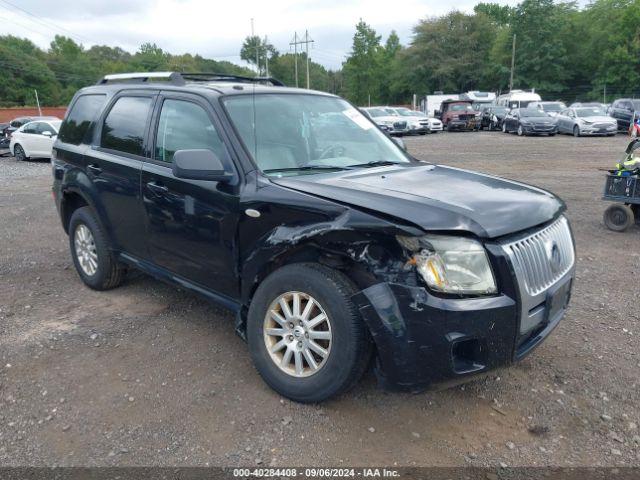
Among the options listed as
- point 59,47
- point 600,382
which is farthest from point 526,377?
point 59,47

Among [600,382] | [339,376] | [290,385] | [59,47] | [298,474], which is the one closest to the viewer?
[298,474]

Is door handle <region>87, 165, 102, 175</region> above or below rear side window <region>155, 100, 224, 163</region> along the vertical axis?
below

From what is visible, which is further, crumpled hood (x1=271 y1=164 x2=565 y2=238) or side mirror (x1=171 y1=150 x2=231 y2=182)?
side mirror (x1=171 y1=150 x2=231 y2=182)

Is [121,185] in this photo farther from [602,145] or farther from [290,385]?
[602,145]

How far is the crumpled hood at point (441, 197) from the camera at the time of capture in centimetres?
269

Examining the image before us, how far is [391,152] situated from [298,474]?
100 inches

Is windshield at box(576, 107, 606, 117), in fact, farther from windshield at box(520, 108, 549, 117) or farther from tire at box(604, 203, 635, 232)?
tire at box(604, 203, 635, 232)

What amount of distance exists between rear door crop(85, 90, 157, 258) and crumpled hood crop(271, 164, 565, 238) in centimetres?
151

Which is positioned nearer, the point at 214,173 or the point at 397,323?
the point at 397,323

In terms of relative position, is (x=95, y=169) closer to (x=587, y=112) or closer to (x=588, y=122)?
(x=588, y=122)

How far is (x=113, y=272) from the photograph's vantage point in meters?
4.94

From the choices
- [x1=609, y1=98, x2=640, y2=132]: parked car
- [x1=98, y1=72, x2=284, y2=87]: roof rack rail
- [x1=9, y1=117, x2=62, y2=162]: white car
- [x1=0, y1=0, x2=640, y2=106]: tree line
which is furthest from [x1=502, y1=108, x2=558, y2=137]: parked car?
[x1=0, y1=0, x2=640, y2=106]: tree line

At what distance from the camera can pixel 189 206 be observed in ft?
12.1

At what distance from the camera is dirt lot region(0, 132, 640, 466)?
2791 mm
